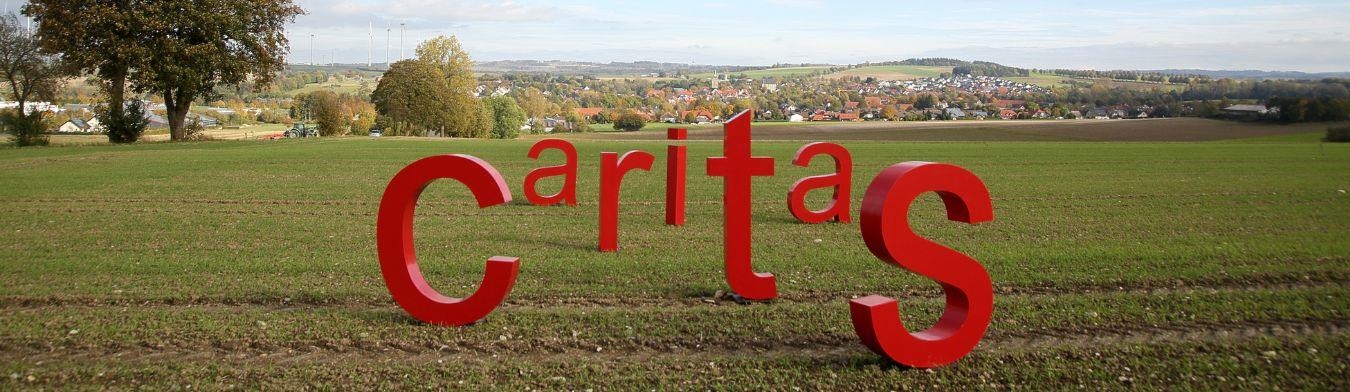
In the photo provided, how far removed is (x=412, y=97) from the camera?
69125 millimetres

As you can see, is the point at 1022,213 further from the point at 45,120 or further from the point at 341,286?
the point at 45,120

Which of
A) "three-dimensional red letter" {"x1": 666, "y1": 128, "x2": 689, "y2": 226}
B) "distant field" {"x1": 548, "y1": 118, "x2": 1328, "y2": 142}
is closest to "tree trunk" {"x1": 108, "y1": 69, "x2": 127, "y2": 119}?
"distant field" {"x1": 548, "y1": 118, "x2": 1328, "y2": 142}

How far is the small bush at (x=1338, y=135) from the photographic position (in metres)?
53.5

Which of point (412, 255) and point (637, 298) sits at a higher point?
point (412, 255)

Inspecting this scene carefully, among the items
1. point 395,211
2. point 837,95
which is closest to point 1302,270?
point 395,211

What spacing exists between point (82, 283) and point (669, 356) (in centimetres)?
718

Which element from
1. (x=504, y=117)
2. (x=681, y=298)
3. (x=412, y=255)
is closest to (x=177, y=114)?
(x=504, y=117)

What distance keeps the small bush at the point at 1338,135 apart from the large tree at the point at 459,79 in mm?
58934

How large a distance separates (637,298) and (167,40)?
133ft

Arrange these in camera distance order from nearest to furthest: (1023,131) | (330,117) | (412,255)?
(412,255), (330,117), (1023,131)

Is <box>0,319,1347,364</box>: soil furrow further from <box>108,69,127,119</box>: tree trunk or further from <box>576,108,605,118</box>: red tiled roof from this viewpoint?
<box>576,108,605,118</box>: red tiled roof

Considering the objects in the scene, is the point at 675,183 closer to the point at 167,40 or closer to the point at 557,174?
the point at 557,174

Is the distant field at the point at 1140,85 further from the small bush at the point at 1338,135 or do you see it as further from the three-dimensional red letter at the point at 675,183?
the three-dimensional red letter at the point at 675,183

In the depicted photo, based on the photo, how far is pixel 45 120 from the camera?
43.5 m
